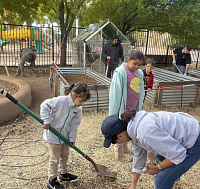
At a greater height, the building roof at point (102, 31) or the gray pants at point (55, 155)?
the building roof at point (102, 31)

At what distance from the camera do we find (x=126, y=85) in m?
2.89

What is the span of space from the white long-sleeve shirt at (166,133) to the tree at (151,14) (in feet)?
26.4

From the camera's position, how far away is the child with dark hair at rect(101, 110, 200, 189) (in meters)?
1.62

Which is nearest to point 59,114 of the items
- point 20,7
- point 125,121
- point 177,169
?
point 125,121

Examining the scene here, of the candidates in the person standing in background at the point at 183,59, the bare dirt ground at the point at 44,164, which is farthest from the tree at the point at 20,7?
the bare dirt ground at the point at 44,164

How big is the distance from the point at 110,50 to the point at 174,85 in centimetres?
241

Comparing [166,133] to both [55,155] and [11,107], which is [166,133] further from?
[11,107]

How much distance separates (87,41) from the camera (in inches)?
336

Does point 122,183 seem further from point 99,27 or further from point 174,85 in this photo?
point 99,27

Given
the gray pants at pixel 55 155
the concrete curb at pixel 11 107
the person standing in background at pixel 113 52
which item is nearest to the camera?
the gray pants at pixel 55 155

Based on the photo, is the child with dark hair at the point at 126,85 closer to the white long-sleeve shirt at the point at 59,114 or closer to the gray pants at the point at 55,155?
the white long-sleeve shirt at the point at 59,114

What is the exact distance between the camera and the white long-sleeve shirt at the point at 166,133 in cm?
A: 162

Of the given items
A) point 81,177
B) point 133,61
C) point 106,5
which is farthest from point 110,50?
point 81,177

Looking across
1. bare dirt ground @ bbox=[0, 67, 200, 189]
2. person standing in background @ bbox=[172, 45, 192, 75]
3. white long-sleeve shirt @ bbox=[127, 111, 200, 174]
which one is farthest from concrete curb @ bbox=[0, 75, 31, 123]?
person standing in background @ bbox=[172, 45, 192, 75]
